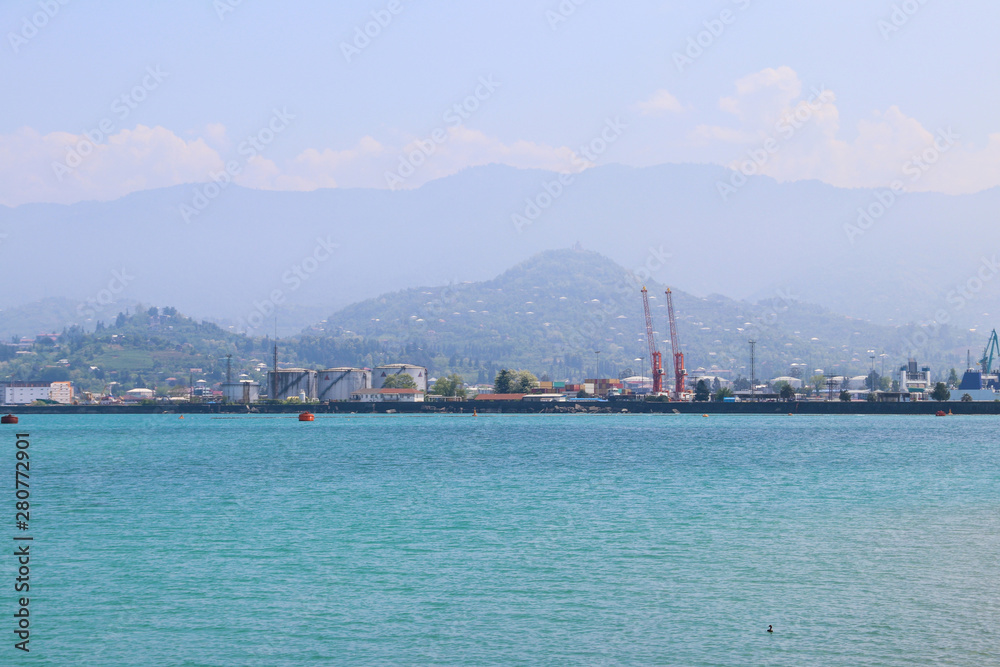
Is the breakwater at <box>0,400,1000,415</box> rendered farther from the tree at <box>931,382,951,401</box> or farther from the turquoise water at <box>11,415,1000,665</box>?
the turquoise water at <box>11,415,1000,665</box>

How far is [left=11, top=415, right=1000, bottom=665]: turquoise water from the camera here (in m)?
19.0

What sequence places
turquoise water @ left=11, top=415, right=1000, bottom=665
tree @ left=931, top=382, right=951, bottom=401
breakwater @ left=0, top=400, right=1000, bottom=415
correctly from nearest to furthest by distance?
turquoise water @ left=11, top=415, right=1000, bottom=665 < breakwater @ left=0, top=400, right=1000, bottom=415 < tree @ left=931, top=382, right=951, bottom=401

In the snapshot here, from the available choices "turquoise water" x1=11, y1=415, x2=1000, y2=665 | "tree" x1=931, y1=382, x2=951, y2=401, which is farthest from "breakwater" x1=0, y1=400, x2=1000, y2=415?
"turquoise water" x1=11, y1=415, x2=1000, y2=665

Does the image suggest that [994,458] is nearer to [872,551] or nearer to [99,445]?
[872,551]

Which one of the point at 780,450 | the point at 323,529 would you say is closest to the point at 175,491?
the point at 323,529

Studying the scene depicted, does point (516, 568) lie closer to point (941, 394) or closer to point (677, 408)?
point (677, 408)

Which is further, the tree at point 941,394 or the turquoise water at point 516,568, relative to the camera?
the tree at point 941,394

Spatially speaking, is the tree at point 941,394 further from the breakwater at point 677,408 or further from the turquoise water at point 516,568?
the turquoise water at point 516,568

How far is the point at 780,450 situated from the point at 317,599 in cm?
5785

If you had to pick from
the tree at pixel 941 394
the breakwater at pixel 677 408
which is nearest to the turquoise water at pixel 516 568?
the breakwater at pixel 677 408

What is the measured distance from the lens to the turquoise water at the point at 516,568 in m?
19.0

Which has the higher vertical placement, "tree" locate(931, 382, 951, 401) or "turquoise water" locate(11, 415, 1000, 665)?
"tree" locate(931, 382, 951, 401)

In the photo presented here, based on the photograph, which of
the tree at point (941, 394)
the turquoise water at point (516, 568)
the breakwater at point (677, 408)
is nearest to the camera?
the turquoise water at point (516, 568)

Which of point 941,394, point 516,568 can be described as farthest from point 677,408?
point 516,568
